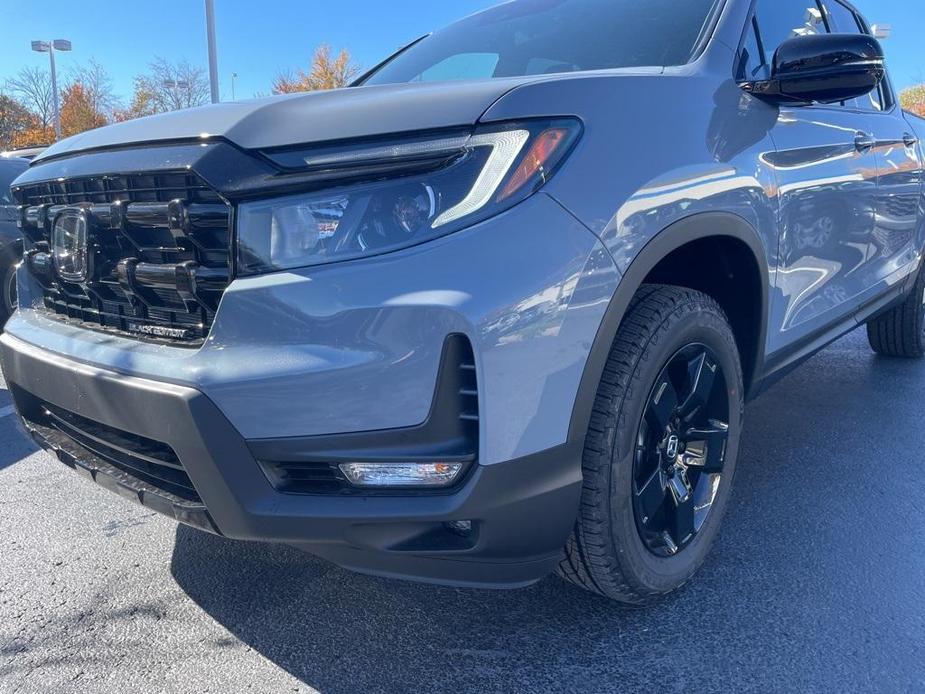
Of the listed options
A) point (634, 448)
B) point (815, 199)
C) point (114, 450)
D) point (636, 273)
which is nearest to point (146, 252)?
point (114, 450)

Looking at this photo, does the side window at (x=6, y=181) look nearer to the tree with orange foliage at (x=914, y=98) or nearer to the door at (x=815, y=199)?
the door at (x=815, y=199)

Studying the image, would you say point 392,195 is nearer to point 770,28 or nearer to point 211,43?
point 770,28

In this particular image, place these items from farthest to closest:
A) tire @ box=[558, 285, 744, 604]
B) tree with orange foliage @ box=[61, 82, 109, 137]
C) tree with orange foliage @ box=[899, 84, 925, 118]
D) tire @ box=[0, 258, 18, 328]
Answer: tree with orange foliage @ box=[61, 82, 109, 137] < tree with orange foliage @ box=[899, 84, 925, 118] < tire @ box=[0, 258, 18, 328] < tire @ box=[558, 285, 744, 604]

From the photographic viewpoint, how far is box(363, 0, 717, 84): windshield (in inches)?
95.3

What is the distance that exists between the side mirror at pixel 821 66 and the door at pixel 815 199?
0.12 metres

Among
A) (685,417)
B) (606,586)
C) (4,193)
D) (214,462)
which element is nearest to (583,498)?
(606,586)

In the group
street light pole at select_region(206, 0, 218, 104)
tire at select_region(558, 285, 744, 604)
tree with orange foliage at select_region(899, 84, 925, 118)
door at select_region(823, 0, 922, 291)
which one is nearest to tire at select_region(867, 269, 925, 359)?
door at select_region(823, 0, 922, 291)

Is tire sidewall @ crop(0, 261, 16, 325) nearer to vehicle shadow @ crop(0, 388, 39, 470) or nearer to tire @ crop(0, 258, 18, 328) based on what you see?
tire @ crop(0, 258, 18, 328)

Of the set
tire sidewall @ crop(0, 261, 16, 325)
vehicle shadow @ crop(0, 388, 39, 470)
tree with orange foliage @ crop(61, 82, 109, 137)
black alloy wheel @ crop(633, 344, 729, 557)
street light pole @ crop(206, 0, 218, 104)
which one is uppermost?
tree with orange foliage @ crop(61, 82, 109, 137)

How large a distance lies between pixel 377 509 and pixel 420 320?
16.3 inches

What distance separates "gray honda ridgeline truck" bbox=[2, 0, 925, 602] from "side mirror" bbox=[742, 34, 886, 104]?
0.01m

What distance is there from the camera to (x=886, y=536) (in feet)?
8.29

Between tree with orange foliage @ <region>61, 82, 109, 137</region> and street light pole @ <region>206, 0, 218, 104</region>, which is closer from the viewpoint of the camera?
street light pole @ <region>206, 0, 218, 104</region>

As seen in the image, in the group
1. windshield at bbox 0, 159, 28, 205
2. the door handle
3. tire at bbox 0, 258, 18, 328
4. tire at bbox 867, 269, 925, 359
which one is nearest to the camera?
the door handle
